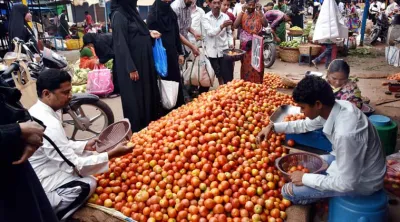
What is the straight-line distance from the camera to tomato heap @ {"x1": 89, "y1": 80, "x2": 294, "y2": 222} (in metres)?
2.73

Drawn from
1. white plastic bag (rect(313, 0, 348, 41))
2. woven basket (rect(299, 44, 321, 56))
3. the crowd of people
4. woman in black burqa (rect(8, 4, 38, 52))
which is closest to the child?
the crowd of people

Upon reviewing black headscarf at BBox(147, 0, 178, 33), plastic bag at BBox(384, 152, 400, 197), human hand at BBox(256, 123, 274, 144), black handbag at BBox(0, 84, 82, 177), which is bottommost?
plastic bag at BBox(384, 152, 400, 197)

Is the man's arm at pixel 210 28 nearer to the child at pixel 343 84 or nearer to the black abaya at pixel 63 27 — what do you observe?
the child at pixel 343 84

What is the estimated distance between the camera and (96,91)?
745cm

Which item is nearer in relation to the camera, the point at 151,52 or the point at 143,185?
the point at 143,185

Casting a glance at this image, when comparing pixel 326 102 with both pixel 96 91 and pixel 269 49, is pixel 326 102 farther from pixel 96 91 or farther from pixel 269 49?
pixel 269 49

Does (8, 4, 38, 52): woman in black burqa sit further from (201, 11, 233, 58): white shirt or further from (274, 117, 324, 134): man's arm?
(274, 117, 324, 134): man's arm

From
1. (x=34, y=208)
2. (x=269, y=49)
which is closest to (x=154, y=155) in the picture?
(x=34, y=208)

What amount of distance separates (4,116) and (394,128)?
13.0 feet

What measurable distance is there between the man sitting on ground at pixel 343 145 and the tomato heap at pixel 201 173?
46 centimetres

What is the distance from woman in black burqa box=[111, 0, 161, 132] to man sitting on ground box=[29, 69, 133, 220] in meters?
1.83

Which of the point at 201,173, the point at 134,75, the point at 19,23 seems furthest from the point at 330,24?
the point at 19,23

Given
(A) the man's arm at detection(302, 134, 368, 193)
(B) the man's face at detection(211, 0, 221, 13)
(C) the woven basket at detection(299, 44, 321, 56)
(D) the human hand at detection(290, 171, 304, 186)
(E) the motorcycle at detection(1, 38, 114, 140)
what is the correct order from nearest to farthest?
(A) the man's arm at detection(302, 134, 368, 193) → (D) the human hand at detection(290, 171, 304, 186) → (E) the motorcycle at detection(1, 38, 114, 140) → (B) the man's face at detection(211, 0, 221, 13) → (C) the woven basket at detection(299, 44, 321, 56)

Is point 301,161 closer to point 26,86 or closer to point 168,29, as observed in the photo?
point 168,29
